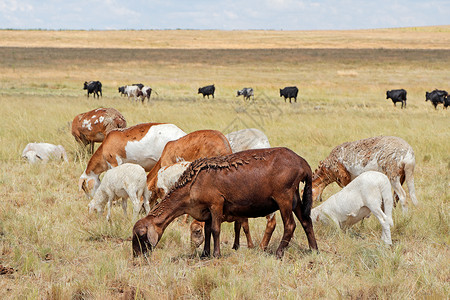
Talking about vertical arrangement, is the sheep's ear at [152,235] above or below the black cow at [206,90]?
above

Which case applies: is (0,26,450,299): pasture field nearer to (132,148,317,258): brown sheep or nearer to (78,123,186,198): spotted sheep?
(132,148,317,258): brown sheep

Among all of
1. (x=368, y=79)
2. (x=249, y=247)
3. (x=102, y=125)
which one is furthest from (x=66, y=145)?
(x=368, y=79)

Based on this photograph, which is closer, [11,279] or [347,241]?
[11,279]

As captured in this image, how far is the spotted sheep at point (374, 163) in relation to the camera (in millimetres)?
8180

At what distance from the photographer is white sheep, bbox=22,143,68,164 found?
12.1 m

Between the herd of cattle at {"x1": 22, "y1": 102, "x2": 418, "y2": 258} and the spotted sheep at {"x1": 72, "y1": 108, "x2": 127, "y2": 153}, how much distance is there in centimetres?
260

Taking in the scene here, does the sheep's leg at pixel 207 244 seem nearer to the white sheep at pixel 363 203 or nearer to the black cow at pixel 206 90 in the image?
the white sheep at pixel 363 203

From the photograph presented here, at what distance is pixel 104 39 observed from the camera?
4043 inches

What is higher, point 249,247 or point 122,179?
point 122,179

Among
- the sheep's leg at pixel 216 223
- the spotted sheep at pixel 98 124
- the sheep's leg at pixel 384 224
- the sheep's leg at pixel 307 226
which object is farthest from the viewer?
the spotted sheep at pixel 98 124

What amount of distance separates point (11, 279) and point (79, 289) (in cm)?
86

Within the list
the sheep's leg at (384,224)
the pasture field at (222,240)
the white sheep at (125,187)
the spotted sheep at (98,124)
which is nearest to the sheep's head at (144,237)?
the pasture field at (222,240)

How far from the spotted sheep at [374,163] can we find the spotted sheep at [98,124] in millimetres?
5300

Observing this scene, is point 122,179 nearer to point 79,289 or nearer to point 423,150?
point 79,289
